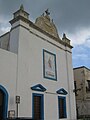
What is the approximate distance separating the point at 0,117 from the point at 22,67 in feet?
10.6

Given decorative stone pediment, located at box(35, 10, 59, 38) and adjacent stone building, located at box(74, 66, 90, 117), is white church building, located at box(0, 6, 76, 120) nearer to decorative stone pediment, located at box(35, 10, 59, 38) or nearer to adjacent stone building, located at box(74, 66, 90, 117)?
decorative stone pediment, located at box(35, 10, 59, 38)

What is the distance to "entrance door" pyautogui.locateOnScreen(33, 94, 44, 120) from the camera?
11.7m

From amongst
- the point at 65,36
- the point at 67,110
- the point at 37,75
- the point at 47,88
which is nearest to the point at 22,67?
the point at 37,75

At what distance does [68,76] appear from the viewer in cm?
1597

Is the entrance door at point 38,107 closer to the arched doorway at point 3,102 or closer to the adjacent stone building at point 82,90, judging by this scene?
the arched doorway at point 3,102

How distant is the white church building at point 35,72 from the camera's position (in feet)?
33.1

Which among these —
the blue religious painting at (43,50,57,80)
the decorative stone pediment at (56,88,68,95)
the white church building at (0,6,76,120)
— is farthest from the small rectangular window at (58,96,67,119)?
the blue religious painting at (43,50,57,80)

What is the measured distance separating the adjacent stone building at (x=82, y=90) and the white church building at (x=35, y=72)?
13.2 feet

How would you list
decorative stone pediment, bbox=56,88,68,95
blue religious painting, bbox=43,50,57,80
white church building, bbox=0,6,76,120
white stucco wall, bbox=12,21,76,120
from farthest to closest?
decorative stone pediment, bbox=56,88,68,95 < blue religious painting, bbox=43,50,57,80 < white stucco wall, bbox=12,21,76,120 < white church building, bbox=0,6,76,120

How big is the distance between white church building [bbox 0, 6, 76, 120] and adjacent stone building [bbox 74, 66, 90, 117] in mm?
4019

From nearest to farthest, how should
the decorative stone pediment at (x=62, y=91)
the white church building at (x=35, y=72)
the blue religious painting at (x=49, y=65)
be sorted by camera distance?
the white church building at (x=35, y=72) → the blue religious painting at (x=49, y=65) → the decorative stone pediment at (x=62, y=91)

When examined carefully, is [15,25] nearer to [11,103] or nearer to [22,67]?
[22,67]

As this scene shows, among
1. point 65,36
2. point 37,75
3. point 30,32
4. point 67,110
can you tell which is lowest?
point 67,110

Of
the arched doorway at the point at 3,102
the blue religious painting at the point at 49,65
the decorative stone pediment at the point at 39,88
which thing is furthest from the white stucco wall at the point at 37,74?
the arched doorway at the point at 3,102
